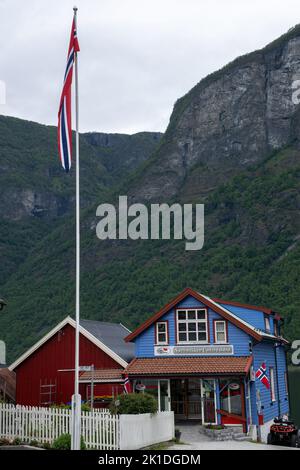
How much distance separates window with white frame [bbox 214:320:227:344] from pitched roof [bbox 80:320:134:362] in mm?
5812

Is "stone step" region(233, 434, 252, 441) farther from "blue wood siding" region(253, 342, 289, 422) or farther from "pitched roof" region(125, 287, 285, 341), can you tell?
"pitched roof" region(125, 287, 285, 341)

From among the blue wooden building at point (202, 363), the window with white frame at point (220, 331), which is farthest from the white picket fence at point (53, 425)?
the window with white frame at point (220, 331)

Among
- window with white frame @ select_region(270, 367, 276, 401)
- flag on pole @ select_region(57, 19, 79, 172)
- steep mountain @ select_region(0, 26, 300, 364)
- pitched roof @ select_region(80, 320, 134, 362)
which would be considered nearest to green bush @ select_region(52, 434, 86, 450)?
flag on pole @ select_region(57, 19, 79, 172)

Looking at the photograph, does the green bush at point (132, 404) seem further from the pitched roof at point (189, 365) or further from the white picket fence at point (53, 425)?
the pitched roof at point (189, 365)

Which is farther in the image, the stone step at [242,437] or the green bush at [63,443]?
the stone step at [242,437]

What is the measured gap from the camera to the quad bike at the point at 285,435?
30875mm

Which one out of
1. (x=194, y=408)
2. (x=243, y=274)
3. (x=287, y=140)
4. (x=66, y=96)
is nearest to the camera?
(x=66, y=96)

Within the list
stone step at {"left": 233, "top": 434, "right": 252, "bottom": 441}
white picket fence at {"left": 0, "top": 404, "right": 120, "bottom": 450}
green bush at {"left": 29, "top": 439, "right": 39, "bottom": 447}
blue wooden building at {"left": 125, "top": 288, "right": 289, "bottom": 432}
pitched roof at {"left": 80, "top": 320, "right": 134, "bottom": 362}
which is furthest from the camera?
pitched roof at {"left": 80, "top": 320, "right": 134, "bottom": 362}

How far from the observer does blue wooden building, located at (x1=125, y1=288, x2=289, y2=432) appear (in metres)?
35.1

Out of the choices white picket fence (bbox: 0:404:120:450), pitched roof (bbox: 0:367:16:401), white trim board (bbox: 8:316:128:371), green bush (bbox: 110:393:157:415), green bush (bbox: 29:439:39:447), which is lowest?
green bush (bbox: 29:439:39:447)

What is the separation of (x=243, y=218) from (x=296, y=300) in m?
51.5
